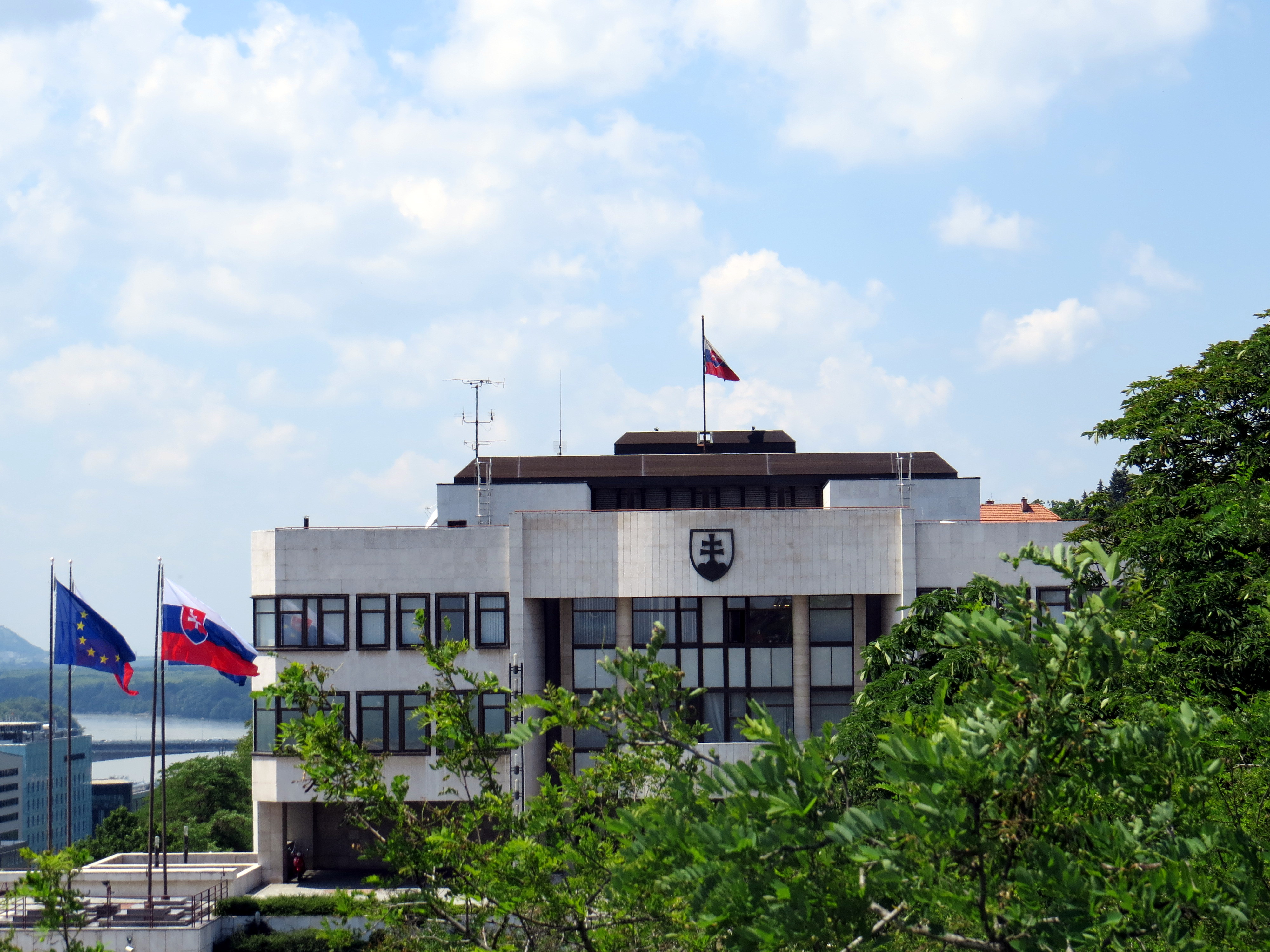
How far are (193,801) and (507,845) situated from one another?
223ft

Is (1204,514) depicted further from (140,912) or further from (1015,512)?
(1015,512)

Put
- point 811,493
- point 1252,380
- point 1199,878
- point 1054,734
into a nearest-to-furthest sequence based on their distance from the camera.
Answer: point 1054,734
point 1199,878
point 1252,380
point 811,493

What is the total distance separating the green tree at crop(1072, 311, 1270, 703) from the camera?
22.3 metres

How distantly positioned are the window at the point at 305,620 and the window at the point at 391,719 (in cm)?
260

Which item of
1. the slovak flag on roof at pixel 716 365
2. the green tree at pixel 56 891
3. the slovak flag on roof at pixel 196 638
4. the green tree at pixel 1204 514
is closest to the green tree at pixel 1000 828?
the green tree at pixel 56 891

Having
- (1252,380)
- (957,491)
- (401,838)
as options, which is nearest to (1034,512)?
(957,491)

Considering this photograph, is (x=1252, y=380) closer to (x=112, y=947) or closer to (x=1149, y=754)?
(x=1149, y=754)

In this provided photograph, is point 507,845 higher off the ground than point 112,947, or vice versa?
point 507,845

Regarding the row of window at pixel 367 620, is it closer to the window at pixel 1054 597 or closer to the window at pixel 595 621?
the window at pixel 595 621

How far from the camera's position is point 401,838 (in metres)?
12.5

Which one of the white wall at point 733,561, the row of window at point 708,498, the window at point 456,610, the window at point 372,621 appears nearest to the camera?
the white wall at point 733,561

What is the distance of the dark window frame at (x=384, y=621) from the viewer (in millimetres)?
42688

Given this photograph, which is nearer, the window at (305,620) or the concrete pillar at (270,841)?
the window at (305,620)

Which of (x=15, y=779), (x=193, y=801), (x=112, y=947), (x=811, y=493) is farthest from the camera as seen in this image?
(x=15, y=779)
